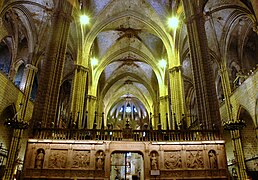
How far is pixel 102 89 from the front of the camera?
31.1 meters

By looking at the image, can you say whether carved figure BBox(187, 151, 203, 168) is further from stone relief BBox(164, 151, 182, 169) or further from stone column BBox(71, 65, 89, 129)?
stone column BBox(71, 65, 89, 129)

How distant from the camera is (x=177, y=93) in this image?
57.3 feet

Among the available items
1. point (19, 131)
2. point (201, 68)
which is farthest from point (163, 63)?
point (19, 131)

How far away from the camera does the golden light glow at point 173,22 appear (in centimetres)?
1803

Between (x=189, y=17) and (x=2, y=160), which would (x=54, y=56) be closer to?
(x=189, y=17)

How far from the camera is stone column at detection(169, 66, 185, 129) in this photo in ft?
55.5

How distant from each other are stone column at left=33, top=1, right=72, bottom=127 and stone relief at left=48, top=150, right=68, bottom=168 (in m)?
1.39

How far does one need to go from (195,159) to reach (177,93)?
30.2 feet

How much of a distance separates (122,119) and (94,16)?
2580cm

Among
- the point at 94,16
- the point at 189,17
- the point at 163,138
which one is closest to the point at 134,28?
the point at 94,16

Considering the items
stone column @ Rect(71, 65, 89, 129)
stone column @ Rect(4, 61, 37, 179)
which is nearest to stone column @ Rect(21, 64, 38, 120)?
stone column @ Rect(4, 61, 37, 179)

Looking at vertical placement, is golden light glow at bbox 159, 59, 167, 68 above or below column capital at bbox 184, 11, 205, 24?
above

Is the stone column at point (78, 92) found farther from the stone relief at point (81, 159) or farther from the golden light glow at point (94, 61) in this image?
the stone relief at point (81, 159)

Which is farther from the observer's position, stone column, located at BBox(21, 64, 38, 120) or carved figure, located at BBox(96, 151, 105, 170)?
stone column, located at BBox(21, 64, 38, 120)
